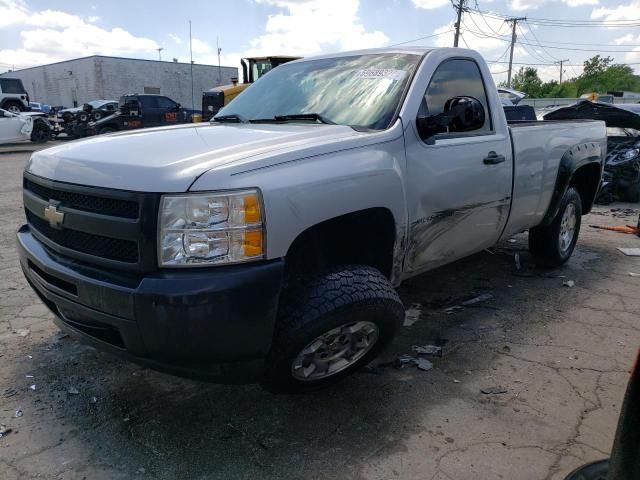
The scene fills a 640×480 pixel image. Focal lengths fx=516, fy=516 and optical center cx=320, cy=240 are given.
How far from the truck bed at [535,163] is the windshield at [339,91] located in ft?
3.94

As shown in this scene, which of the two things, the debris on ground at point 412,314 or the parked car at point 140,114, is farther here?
the parked car at point 140,114

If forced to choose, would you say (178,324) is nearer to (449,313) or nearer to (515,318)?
(449,313)

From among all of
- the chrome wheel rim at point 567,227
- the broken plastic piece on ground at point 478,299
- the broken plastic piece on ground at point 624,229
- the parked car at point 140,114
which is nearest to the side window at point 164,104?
the parked car at point 140,114

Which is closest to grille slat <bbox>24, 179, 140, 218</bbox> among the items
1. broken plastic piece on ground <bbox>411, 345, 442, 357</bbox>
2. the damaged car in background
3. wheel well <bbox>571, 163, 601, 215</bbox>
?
broken plastic piece on ground <bbox>411, 345, 442, 357</bbox>

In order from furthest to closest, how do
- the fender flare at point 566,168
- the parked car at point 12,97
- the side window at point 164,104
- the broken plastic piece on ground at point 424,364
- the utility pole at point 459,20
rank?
the utility pole at point 459,20
the parked car at point 12,97
the side window at point 164,104
the fender flare at point 566,168
the broken plastic piece on ground at point 424,364

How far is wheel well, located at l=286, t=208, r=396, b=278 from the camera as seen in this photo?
8.77 feet

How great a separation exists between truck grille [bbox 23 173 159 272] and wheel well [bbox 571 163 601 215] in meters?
4.54

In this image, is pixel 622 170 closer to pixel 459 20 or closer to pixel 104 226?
pixel 104 226

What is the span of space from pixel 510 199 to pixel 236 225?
8.27 feet

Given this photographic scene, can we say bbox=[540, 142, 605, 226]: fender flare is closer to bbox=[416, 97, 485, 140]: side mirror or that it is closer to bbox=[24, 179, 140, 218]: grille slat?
bbox=[416, 97, 485, 140]: side mirror

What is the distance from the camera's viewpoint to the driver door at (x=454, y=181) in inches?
121

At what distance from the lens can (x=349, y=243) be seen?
2.95 m

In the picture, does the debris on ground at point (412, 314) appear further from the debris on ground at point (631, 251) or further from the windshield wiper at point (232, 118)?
the debris on ground at point (631, 251)

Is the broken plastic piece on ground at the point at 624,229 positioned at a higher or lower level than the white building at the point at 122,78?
lower
